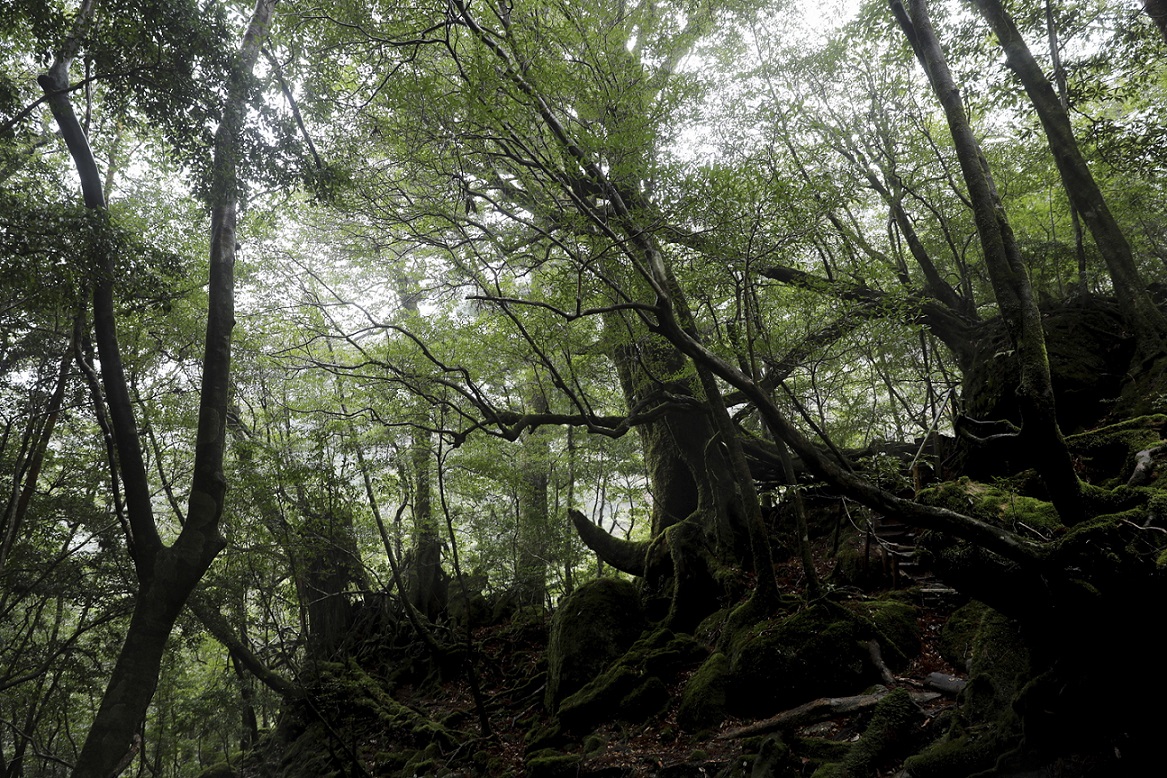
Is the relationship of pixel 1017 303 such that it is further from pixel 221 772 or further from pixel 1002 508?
pixel 221 772

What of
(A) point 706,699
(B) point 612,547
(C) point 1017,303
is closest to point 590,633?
(A) point 706,699

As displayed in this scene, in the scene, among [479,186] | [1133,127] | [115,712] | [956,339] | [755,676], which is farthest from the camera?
[956,339]

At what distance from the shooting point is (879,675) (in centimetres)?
604

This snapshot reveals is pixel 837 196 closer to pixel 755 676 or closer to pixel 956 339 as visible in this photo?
pixel 956 339

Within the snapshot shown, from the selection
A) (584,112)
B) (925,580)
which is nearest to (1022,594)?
(925,580)

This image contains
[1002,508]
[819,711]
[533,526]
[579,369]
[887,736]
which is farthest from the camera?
[533,526]

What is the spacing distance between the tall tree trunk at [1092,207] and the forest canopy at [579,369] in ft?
0.21

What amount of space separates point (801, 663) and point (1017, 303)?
4.42 metres

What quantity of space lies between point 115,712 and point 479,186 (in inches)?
327

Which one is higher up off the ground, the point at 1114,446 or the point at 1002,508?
the point at 1114,446

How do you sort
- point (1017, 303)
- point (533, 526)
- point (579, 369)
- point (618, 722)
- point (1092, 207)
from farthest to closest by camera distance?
point (533, 526)
point (579, 369)
point (1092, 207)
point (618, 722)
point (1017, 303)

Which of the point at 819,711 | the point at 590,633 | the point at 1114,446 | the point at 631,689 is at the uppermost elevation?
the point at 1114,446

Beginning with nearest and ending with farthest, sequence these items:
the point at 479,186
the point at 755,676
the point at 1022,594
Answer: the point at 1022,594
the point at 755,676
the point at 479,186

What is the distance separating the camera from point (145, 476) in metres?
5.65
